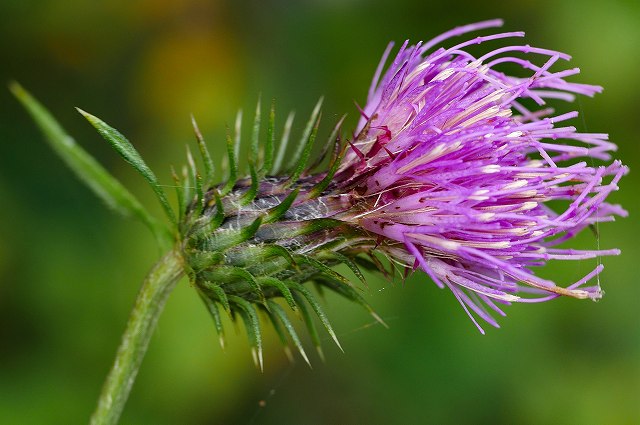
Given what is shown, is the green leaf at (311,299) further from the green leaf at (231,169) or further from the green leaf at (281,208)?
the green leaf at (231,169)

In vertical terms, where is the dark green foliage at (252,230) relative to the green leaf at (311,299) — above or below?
Answer: above

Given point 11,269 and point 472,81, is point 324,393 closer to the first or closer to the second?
point 11,269

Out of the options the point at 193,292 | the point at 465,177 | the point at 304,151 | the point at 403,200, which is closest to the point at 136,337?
the point at 304,151

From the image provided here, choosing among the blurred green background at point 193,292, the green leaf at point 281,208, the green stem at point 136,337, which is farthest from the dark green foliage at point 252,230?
the blurred green background at point 193,292

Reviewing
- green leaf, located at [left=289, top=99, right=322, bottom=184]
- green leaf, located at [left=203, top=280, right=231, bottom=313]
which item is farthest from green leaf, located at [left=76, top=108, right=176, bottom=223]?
green leaf, located at [left=289, top=99, right=322, bottom=184]

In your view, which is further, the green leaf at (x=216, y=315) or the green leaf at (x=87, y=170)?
the green leaf at (x=87, y=170)

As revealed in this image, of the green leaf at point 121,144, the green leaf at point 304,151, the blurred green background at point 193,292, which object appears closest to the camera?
the green leaf at point 121,144

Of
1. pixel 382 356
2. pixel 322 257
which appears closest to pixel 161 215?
pixel 382 356
